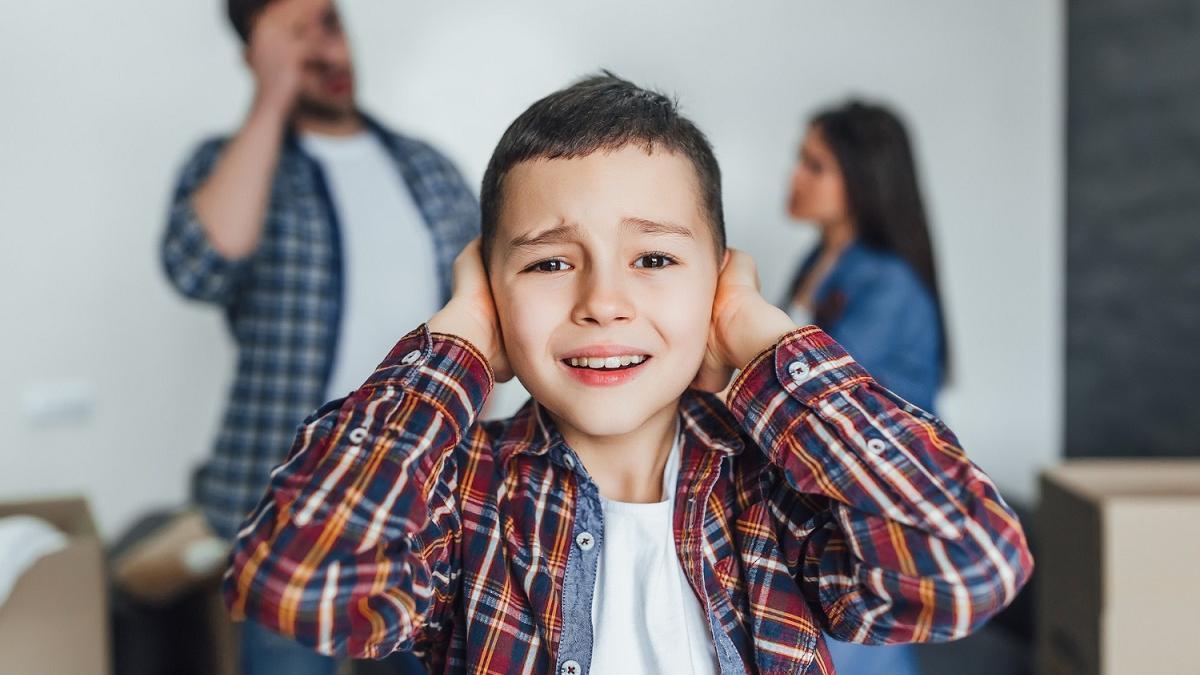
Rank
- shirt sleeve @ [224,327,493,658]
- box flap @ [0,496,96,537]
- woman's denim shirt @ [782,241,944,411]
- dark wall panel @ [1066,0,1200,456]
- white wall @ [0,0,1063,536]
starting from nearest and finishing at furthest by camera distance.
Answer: shirt sleeve @ [224,327,493,658], box flap @ [0,496,96,537], woman's denim shirt @ [782,241,944,411], white wall @ [0,0,1063,536], dark wall panel @ [1066,0,1200,456]

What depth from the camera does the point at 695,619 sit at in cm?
67

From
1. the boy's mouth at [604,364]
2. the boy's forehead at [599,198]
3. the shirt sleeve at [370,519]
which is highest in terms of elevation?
the boy's forehead at [599,198]

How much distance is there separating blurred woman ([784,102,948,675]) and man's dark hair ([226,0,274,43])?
1002mm

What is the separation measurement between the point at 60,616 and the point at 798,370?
943 mm

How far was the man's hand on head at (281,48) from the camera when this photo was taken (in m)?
1.43

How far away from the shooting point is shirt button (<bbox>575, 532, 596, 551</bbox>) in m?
0.69

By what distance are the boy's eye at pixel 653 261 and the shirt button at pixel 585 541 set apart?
203mm

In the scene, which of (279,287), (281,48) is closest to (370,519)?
(279,287)

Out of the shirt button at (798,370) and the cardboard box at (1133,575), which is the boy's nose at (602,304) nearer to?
the shirt button at (798,370)

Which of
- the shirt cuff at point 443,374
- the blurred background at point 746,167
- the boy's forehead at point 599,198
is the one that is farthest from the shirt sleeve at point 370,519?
the blurred background at point 746,167

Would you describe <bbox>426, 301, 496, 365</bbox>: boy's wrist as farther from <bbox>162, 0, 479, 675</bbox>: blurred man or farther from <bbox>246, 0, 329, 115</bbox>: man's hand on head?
<bbox>246, 0, 329, 115</bbox>: man's hand on head

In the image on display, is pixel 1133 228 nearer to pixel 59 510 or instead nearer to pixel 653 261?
pixel 653 261

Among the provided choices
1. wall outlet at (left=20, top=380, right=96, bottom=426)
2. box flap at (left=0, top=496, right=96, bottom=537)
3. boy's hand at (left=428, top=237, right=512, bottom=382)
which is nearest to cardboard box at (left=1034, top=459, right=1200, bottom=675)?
boy's hand at (left=428, top=237, right=512, bottom=382)

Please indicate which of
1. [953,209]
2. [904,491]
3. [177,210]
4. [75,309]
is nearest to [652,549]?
[904,491]
